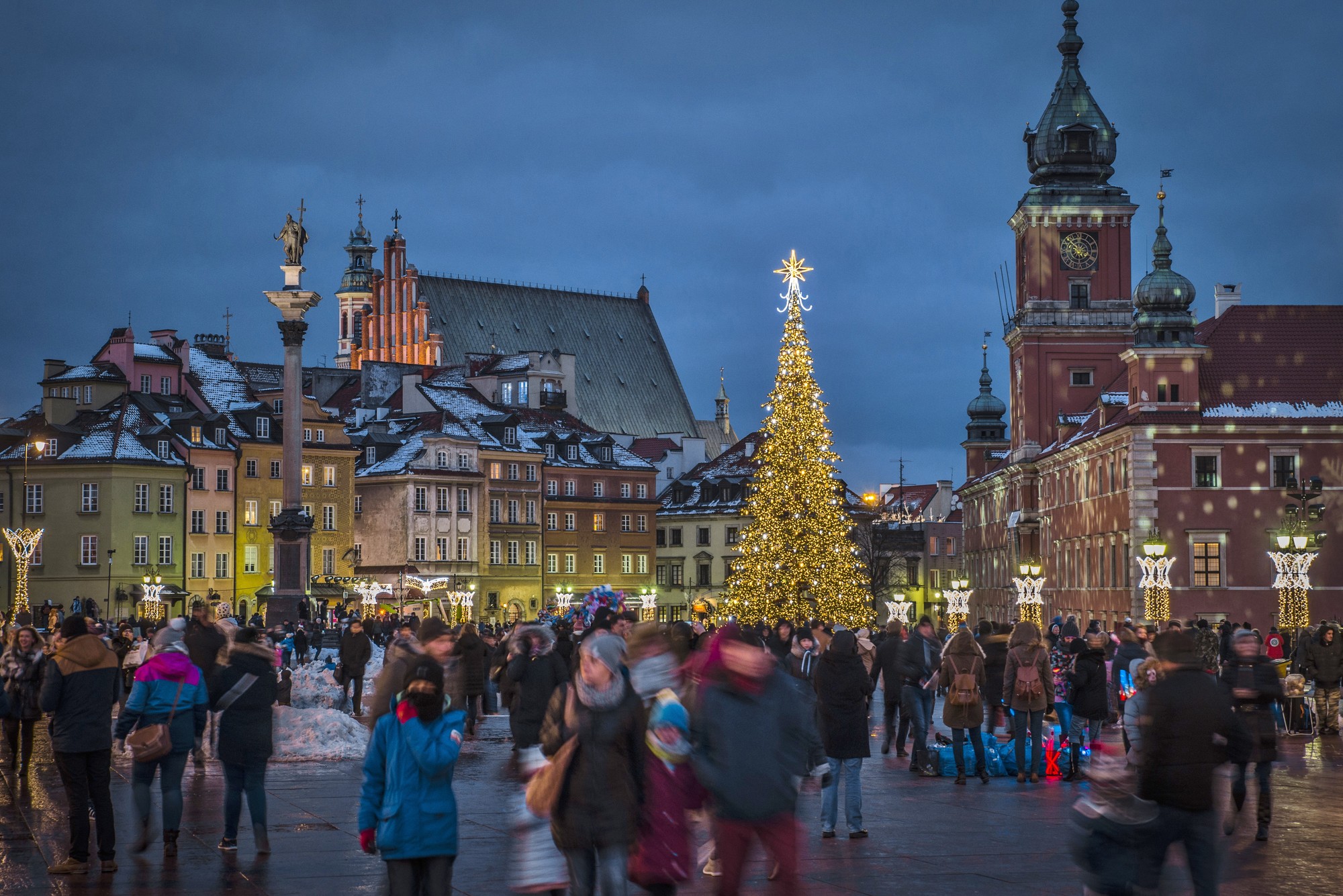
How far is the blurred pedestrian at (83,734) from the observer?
1191cm

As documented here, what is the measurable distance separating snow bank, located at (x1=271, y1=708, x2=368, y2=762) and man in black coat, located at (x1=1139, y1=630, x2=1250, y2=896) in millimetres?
13020

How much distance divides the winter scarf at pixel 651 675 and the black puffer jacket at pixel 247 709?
421cm

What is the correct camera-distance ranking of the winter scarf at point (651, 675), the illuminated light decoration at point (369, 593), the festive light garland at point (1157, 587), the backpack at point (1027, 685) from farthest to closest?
the illuminated light decoration at point (369, 593)
the festive light garland at point (1157, 587)
the backpack at point (1027, 685)
the winter scarf at point (651, 675)

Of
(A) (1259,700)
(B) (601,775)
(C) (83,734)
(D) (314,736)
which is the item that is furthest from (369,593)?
(B) (601,775)

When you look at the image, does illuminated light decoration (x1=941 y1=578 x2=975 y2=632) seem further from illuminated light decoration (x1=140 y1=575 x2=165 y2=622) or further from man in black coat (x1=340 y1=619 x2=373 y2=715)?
man in black coat (x1=340 y1=619 x2=373 y2=715)

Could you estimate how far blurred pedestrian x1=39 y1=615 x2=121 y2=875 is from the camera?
11.9 metres

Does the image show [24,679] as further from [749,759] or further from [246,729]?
[749,759]

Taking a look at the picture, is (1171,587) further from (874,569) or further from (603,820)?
(603,820)

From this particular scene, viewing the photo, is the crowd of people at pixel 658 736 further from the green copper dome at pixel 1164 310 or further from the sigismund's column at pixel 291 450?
the green copper dome at pixel 1164 310

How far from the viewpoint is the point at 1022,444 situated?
78.4 metres

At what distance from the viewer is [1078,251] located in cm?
7800

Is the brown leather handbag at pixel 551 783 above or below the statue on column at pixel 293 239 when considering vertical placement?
below

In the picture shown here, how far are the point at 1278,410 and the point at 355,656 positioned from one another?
131 feet

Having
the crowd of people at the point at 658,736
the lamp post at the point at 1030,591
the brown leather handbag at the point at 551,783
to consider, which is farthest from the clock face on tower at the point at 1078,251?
the brown leather handbag at the point at 551,783
